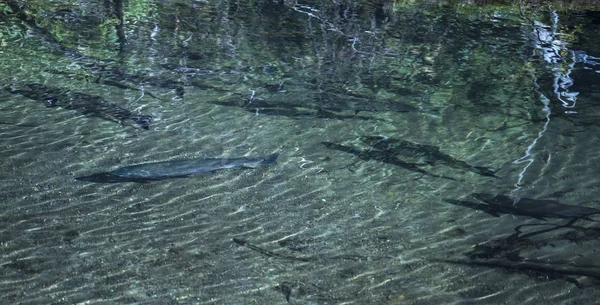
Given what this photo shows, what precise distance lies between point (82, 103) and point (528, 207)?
4451mm

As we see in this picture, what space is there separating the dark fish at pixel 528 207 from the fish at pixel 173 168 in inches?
66.9

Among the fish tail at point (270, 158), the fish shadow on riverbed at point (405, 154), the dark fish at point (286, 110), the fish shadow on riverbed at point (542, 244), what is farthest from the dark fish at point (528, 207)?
the dark fish at point (286, 110)

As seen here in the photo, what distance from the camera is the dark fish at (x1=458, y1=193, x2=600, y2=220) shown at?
4.52 metres

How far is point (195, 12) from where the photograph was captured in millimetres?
10359

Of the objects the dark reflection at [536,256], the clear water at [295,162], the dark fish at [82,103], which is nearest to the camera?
the clear water at [295,162]

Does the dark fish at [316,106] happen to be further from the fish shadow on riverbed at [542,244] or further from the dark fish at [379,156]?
the fish shadow on riverbed at [542,244]

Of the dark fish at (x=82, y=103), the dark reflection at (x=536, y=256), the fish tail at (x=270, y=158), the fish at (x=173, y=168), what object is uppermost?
the dark reflection at (x=536, y=256)

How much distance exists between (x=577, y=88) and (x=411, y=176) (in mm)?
3437

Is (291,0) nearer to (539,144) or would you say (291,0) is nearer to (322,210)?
(539,144)

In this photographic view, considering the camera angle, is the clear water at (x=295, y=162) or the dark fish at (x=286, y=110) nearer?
the clear water at (x=295, y=162)

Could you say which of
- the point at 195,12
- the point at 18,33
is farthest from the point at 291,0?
the point at 18,33

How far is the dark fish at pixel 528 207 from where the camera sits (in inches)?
178

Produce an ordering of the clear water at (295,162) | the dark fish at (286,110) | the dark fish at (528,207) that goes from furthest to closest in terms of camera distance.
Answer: the dark fish at (286,110), the dark fish at (528,207), the clear water at (295,162)

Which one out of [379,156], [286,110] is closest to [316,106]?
[286,110]
